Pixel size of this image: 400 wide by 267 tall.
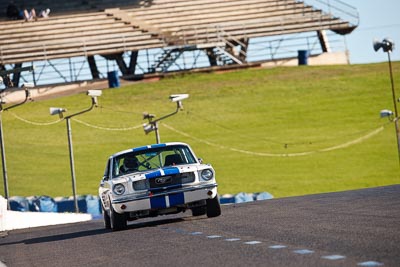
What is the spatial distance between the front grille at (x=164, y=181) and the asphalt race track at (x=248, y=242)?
2.27 feet

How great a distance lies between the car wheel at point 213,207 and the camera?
66.4 ft

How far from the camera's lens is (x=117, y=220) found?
790 inches

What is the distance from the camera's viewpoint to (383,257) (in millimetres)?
9797

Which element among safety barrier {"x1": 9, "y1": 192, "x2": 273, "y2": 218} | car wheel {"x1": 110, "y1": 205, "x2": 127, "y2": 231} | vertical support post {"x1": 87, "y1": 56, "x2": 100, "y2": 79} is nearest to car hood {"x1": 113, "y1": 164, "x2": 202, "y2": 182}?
car wheel {"x1": 110, "y1": 205, "x2": 127, "y2": 231}

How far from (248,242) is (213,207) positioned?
699 cm

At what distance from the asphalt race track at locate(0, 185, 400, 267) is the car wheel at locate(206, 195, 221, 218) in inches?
8.7

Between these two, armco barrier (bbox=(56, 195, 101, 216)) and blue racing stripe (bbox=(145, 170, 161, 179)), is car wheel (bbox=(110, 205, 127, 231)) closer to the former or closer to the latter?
blue racing stripe (bbox=(145, 170, 161, 179))

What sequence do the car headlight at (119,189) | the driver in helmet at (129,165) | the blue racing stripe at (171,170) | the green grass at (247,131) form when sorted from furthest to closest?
the green grass at (247,131) < the driver in helmet at (129,165) < the car headlight at (119,189) < the blue racing stripe at (171,170)

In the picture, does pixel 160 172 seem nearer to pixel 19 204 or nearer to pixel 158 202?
pixel 158 202

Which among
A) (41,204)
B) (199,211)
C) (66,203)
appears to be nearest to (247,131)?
(66,203)

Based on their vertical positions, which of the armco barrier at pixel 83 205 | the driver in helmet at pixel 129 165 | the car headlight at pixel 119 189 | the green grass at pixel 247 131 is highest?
the driver in helmet at pixel 129 165

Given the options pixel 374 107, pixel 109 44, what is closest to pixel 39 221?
pixel 374 107

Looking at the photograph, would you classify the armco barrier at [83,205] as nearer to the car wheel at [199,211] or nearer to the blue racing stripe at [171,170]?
the car wheel at [199,211]

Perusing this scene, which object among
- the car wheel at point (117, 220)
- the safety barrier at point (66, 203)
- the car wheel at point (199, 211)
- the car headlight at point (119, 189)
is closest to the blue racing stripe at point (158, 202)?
the car headlight at point (119, 189)
